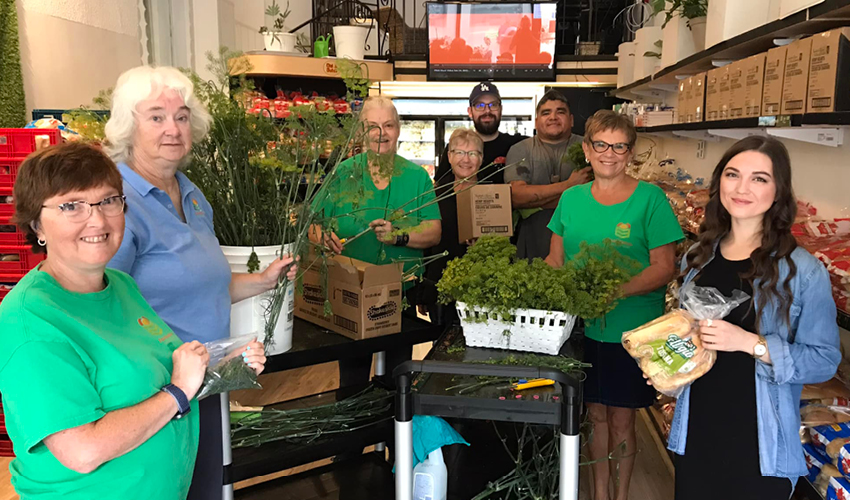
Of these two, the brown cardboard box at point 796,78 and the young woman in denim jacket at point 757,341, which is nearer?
the young woman in denim jacket at point 757,341

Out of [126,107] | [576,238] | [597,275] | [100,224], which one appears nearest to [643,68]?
[576,238]

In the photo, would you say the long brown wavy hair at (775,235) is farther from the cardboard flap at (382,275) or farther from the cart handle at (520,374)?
the cardboard flap at (382,275)

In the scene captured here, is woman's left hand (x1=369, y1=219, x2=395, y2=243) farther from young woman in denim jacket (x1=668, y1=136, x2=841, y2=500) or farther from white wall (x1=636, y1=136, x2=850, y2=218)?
white wall (x1=636, y1=136, x2=850, y2=218)

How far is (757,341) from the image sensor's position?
166 cm

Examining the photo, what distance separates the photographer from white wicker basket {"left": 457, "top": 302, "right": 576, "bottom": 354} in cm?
199

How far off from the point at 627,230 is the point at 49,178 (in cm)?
184

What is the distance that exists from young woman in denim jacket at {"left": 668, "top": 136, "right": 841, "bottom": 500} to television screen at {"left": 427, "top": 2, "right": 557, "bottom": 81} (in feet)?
17.9

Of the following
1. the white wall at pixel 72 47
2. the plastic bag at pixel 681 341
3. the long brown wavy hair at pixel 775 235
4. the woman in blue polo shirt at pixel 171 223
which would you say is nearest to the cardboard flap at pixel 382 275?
the woman in blue polo shirt at pixel 171 223

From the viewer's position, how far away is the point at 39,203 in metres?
1.27

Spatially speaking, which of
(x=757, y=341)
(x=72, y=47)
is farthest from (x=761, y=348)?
(x=72, y=47)

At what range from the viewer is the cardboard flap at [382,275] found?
2.16 m

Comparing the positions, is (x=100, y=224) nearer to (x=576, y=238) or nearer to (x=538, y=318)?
(x=538, y=318)

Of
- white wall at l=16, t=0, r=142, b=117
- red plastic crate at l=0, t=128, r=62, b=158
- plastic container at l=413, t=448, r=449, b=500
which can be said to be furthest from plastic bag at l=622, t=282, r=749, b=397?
white wall at l=16, t=0, r=142, b=117

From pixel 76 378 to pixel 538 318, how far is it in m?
1.25
